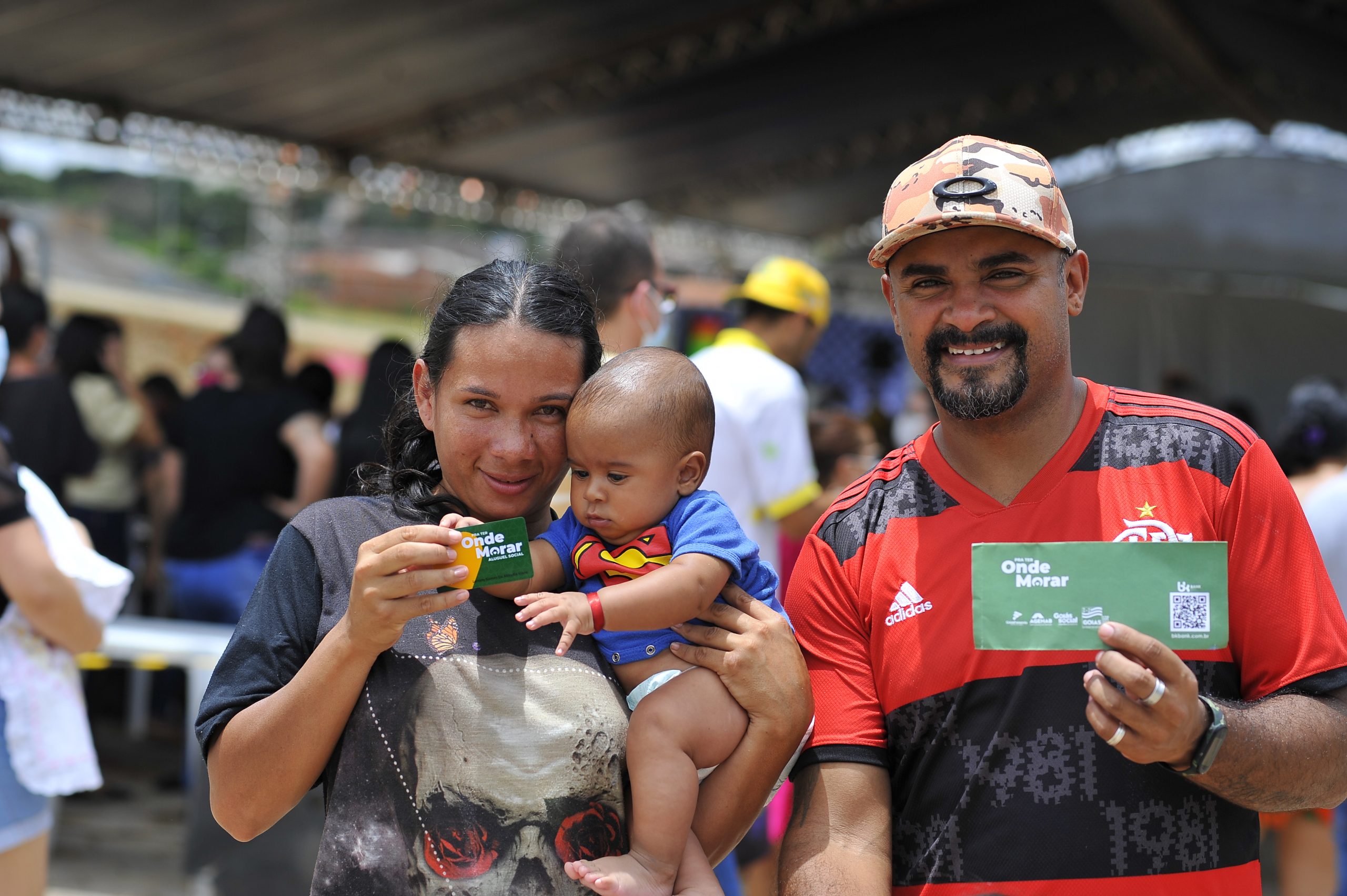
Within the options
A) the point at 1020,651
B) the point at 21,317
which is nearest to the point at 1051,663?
the point at 1020,651

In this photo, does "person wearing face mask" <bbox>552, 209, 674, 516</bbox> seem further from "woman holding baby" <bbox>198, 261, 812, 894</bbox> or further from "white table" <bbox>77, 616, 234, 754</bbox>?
"white table" <bbox>77, 616, 234, 754</bbox>

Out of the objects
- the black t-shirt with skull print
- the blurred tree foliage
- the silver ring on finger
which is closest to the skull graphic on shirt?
the black t-shirt with skull print

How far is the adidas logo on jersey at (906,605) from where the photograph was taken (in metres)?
1.96

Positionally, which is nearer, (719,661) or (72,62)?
(719,661)

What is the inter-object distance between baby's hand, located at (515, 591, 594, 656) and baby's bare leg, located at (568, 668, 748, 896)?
0.56ft

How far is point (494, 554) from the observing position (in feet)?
5.57

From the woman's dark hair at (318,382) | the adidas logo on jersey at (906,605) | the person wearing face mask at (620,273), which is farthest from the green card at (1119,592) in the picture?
the woman's dark hair at (318,382)

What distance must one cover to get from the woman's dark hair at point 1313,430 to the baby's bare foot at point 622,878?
3944 mm

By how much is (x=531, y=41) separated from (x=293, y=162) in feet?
7.99

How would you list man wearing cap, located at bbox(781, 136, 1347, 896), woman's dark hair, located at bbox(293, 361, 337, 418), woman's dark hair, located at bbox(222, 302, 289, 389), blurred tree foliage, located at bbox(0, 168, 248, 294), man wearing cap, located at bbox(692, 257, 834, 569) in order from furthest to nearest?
1. blurred tree foliage, located at bbox(0, 168, 248, 294)
2. woman's dark hair, located at bbox(293, 361, 337, 418)
3. woman's dark hair, located at bbox(222, 302, 289, 389)
4. man wearing cap, located at bbox(692, 257, 834, 569)
5. man wearing cap, located at bbox(781, 136, 1347, 896)

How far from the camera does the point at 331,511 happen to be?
1870 millimetres

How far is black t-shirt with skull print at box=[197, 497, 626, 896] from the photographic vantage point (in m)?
1.70

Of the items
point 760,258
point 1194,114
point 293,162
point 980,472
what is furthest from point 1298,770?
point 760,258

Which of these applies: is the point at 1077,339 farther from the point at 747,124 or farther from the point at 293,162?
the point at 293,162
